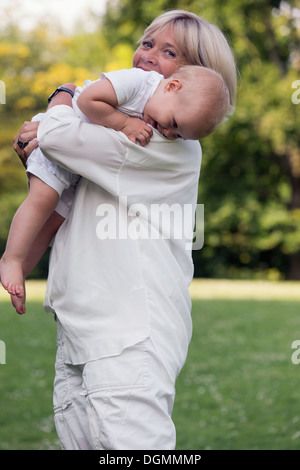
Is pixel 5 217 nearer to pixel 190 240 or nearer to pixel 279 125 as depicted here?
pixel 279 125

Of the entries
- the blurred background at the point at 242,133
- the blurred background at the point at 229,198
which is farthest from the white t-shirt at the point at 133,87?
the blurred background at the point at 242,133

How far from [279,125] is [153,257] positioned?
2218 cm

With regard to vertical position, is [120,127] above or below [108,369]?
above

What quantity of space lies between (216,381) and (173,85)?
6.31m

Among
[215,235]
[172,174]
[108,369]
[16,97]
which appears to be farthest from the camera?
[16,97]

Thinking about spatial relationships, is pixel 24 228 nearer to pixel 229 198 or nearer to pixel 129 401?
pixel 129 401

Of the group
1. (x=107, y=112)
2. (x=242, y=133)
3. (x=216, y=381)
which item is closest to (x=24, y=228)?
(x=107, y=112)

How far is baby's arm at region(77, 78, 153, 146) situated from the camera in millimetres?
1965

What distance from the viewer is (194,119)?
1942 mm

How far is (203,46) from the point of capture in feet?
6.97

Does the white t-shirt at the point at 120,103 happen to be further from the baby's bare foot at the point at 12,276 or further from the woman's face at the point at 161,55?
the baby's bare foot at the point at 12,276

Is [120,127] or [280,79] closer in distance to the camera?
[120,127]

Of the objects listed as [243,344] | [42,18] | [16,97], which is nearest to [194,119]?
[243,344]

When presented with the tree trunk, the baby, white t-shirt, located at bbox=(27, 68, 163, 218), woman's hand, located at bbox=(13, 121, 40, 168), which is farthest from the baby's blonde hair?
the tree trunk
